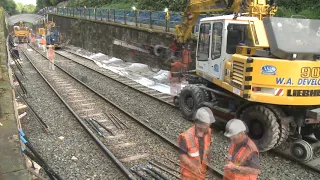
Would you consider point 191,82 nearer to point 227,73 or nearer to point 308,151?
point 227,73

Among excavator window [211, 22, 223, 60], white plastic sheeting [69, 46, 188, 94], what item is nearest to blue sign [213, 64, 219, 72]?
excavator window [211, 22, 223, 60]

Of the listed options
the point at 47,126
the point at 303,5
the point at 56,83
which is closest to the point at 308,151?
the point at 47,126

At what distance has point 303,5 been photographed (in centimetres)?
1483

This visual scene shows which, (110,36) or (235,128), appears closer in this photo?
(235,128)

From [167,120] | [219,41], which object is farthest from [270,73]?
[167,120]

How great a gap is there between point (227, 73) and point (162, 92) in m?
5.51

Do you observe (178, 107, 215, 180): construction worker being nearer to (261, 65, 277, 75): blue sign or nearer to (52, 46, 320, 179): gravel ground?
(52, 46, 320, 179): gravel ground

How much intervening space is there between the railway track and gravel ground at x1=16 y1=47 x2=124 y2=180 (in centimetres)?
19

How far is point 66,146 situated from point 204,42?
4.51 meters

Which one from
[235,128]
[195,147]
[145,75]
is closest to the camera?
[235,128]

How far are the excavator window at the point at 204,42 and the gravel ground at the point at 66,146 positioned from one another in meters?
3.74

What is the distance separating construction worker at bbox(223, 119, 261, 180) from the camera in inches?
141

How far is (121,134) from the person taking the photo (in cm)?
811

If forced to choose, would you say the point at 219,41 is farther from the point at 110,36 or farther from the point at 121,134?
the point at 110,36
